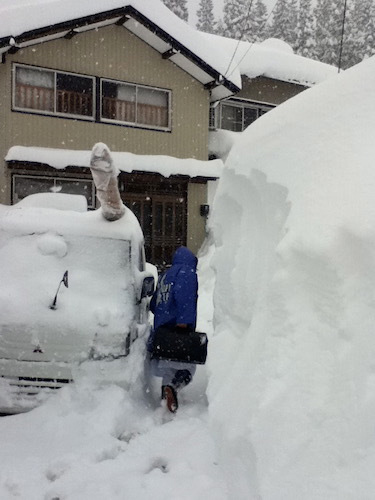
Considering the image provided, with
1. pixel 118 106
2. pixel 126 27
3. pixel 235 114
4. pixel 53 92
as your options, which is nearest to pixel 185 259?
pixel 53 92

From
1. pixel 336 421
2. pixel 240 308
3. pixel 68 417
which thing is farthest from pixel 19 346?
pixel 336 421

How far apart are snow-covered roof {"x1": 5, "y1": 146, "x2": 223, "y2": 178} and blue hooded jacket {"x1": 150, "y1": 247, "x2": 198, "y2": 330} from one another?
7534mm

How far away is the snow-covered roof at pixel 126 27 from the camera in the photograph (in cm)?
1182

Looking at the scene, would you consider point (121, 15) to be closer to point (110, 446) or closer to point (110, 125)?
point (110, 125)

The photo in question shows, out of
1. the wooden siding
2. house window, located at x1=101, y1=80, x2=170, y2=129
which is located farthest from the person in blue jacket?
house window, located at x1=101, y1=80, x2=170, y2=129

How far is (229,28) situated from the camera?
40.6 meters

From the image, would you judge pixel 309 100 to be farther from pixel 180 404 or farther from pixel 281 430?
pixel 180 404

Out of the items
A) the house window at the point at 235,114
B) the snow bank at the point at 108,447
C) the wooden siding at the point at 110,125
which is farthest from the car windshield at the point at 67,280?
the house window at the point at 235,114

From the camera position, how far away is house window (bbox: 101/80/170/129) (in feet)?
46.1

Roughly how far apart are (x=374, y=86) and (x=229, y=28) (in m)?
41.0

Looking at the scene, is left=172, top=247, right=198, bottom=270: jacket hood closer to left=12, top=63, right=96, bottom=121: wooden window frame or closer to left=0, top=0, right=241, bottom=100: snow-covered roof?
left=0, top=0, right=241, bottom=100: snow-covered roof

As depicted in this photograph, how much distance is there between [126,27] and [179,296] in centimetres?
1177

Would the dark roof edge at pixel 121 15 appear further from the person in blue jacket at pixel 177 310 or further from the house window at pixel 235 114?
the person in blue jacket at pixel 177 310

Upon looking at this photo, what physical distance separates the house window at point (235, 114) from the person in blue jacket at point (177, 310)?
13655 mm
